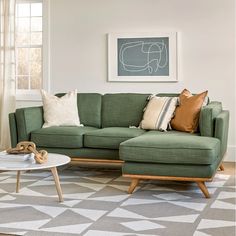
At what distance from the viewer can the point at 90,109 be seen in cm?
573

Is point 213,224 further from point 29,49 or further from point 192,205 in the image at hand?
point 29,49

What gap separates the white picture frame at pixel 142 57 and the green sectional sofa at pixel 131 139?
24.6 inches

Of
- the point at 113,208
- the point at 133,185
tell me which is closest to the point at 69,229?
the point at 113,208

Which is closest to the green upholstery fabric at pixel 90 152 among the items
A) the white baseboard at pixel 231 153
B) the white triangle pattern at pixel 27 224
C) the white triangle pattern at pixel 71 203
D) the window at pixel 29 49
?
the white triangle pattern at pixel 71 203

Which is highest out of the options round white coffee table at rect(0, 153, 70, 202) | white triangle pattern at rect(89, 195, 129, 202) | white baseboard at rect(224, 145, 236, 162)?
round white coffee table at rect(0, 153, 70, 202)

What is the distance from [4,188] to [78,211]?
1.09 meters

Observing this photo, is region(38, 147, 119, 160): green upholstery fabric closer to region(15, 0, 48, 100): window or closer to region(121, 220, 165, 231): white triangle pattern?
region(121, 220, 165, 231): white triangle pattern

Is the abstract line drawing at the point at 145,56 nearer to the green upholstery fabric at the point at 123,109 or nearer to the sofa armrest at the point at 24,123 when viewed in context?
the green upholstery fabric at the point at 123,109

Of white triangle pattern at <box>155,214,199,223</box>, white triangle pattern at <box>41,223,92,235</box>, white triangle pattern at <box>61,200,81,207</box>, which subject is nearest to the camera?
white triangle pattern at <box>41,223,92,235</box>

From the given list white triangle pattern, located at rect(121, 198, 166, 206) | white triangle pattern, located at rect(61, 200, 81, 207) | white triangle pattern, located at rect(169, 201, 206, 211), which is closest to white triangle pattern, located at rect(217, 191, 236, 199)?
white triangle pattern, located at rect(169, 201, 206, 211)

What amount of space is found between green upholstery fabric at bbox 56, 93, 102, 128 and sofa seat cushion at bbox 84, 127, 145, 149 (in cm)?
60

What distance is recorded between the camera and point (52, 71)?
6.64 m

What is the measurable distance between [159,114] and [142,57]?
125 cm

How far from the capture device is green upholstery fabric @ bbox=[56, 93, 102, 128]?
18.7 ft
